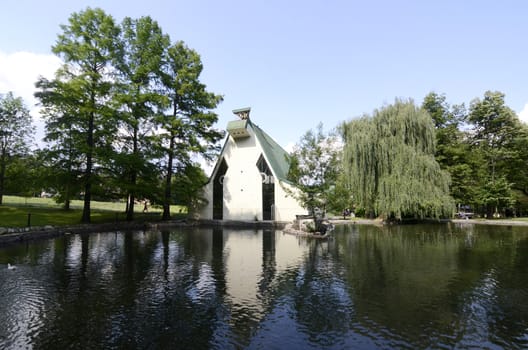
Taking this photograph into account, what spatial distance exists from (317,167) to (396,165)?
33.1 feet

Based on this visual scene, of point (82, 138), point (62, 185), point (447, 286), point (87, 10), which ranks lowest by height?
point (447, 286)

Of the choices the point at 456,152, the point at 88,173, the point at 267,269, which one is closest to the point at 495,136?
the point at 456,152

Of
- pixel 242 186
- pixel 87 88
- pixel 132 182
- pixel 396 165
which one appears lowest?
pixel 132 182

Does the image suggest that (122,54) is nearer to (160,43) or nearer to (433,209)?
(160,43)

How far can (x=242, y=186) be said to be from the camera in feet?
103

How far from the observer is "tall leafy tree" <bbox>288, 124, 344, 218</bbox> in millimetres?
20641

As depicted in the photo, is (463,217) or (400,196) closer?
(400,196)

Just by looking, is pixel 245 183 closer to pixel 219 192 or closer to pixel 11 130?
pixel 219 192

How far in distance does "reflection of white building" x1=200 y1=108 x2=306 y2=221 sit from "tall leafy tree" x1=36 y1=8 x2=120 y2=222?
12.1 meters

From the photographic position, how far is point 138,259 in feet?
37.4

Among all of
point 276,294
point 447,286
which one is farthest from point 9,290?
point 447,286

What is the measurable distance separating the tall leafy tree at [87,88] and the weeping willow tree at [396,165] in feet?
70.1

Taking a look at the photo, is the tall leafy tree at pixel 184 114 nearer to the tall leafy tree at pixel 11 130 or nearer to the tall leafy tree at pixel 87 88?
the tall leafy tree at pixel 87 88

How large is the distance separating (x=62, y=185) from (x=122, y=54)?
11.6 metres
